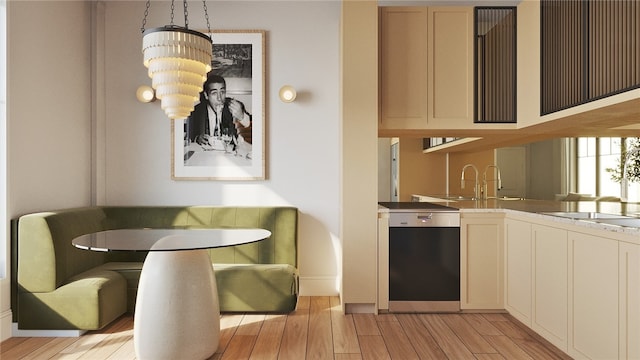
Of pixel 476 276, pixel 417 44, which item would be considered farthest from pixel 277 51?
pixel 476 276

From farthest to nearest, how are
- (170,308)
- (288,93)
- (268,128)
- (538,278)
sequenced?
1. (268,128)
2. (288,93)
3. (538,278)
4. (170,308)

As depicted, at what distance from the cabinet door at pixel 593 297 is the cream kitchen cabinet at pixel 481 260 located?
981mm

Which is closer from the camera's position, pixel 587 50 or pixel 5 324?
pixel 587 50

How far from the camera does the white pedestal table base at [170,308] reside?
244 centimetres

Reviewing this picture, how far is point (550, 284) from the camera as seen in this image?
2.75 meters

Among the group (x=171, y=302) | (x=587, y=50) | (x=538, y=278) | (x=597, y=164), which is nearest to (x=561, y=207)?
(x=538, y=278)

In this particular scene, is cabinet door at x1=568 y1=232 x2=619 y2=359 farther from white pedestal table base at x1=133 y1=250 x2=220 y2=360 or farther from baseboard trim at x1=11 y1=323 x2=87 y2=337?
baseboard trim at x1=11 y1=323 x2=87 y2=337

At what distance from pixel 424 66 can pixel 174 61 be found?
85.4 inches

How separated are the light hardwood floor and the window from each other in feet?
15.7

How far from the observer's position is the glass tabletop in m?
2.14

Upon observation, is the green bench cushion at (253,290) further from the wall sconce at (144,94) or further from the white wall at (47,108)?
the wall sconce at (144,94)

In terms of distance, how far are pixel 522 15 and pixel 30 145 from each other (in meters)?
3.97

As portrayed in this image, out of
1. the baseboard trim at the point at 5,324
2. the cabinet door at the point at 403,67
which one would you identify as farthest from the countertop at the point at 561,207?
the baseboard trim at the point at 5,324

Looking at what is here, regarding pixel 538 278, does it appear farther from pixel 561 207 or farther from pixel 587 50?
pixel 587 50
